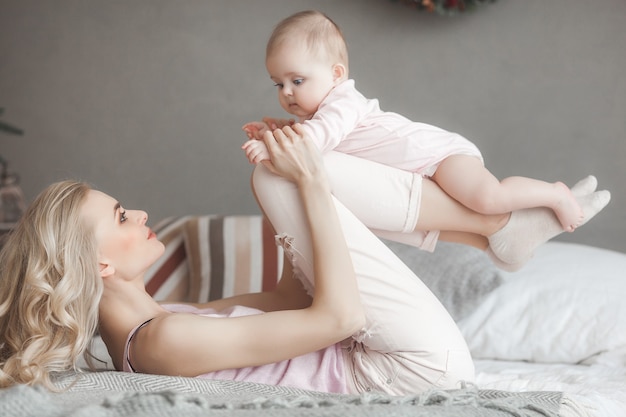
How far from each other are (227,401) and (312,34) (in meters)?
0.76

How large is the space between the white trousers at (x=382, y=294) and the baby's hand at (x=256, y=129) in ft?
0.49

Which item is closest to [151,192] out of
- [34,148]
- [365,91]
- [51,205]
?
[34,148]

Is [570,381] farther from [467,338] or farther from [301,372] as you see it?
[301,372]

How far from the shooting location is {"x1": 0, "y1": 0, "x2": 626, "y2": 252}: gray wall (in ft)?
9.26

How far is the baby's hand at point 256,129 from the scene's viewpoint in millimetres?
1601

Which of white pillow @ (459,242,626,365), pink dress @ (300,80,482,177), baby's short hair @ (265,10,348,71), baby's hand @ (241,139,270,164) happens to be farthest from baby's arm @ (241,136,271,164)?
white pillow @ (459,242,626,365)

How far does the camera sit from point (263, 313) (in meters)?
1.42

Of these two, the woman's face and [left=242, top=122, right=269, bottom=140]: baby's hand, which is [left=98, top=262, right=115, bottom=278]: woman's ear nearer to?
the woman's face

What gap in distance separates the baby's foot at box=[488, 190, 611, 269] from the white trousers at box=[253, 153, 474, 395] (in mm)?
215

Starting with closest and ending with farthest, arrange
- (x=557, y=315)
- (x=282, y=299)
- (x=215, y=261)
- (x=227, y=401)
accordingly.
A: (x=227, y=401), (x=282, y=299), (x=557, y=315), (x=215, y=261)

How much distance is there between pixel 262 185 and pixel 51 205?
0.40 metres

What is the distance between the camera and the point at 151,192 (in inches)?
134

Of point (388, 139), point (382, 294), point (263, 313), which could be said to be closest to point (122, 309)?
A: point (263, 313)

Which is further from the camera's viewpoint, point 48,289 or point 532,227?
point 532,227
